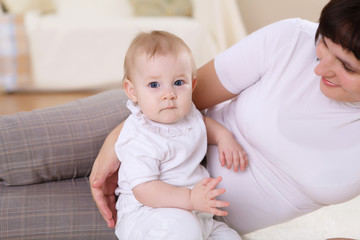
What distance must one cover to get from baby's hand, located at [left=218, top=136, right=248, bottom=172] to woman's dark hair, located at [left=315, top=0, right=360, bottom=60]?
399 millimetres

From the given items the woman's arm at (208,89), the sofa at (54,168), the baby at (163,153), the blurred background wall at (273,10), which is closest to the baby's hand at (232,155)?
the baby at (163,153)

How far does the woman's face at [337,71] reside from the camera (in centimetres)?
104

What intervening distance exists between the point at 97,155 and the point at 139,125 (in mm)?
309

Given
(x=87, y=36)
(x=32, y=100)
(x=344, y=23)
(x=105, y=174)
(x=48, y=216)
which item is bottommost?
(x=32, y=100)

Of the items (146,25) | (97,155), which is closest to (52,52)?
(146,25)

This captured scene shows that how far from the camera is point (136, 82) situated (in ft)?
3.87

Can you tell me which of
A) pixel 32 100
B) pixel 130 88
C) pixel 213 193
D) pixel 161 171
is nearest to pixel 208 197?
pixel 213 193

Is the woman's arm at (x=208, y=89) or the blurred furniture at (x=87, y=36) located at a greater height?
the woman's arm at (x=208, y=89)

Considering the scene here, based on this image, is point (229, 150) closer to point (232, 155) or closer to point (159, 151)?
point (232, 155)

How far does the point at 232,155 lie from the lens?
126 centimetres

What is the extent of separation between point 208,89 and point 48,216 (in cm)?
60

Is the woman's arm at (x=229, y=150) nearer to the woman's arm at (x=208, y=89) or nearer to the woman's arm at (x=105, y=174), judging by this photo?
the woman's arm at (x=208, y=89)

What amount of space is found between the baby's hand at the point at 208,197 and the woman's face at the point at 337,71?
0.35 m

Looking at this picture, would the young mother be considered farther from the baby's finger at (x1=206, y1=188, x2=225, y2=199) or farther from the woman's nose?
the baby's finger at (x1=206, y1=188, x2=225, y2=199)
